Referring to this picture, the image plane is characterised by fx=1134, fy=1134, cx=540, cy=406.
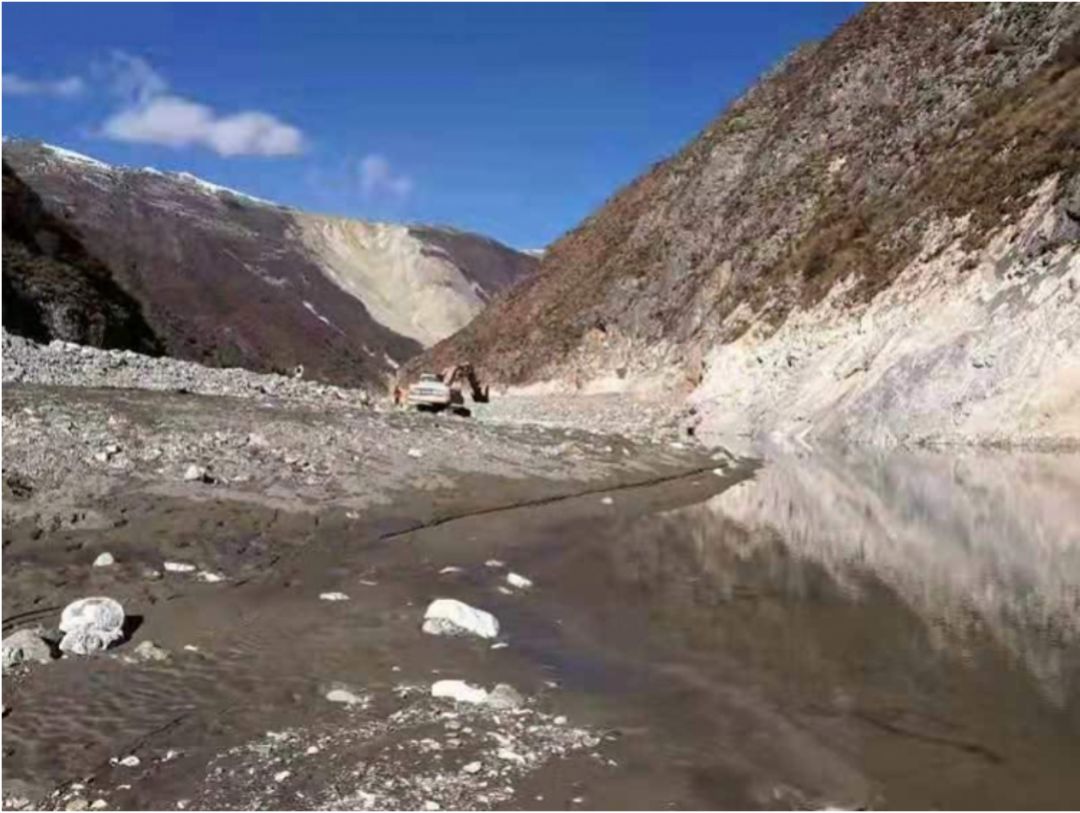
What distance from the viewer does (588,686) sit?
7.67 meters

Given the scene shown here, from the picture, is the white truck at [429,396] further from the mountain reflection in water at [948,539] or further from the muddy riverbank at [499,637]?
the muddy riverbank at [499,637]

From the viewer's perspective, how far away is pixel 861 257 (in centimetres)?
4141

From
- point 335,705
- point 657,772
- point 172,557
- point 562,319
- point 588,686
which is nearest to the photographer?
point 657,772

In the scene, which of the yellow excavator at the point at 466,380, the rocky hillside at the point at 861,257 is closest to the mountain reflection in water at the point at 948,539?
the rocky hillside at the point at 861,257

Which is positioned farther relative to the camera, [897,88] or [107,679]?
[897,88]

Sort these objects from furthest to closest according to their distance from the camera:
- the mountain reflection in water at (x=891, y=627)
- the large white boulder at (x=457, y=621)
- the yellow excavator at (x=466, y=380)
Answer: the yellow excavator at (x=466, y=380), the large white boulder at (x=457, y=621), the mountain reflection in water at (x=891, y=627)

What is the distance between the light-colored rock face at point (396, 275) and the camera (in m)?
160

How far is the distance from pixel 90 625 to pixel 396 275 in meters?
166

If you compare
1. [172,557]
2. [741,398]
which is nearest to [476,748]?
[172,557]

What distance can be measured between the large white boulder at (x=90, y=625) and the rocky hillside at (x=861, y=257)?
2498 centimetres

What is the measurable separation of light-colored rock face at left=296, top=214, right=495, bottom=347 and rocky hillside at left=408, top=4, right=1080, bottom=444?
8389 centimetres

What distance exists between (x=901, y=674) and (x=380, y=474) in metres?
9.93

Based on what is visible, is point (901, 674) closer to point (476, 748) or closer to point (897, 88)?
Result: point (476, 748)

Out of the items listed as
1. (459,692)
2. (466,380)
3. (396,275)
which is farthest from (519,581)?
(396,275)
